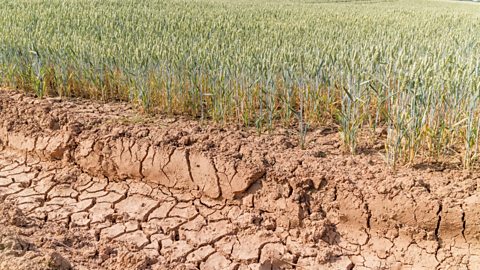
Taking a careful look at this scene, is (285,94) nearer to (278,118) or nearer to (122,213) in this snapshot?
(278,118)

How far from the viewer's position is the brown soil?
8.87 ft

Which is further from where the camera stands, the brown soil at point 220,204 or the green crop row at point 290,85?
the green crop row at point 290,85

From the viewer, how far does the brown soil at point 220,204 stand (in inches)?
106

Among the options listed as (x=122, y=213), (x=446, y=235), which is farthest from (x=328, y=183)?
(x=122, y=213)

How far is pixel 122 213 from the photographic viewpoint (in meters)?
3.27

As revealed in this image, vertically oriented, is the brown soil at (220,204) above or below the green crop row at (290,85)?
below

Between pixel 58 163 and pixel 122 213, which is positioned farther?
pixel 58 163

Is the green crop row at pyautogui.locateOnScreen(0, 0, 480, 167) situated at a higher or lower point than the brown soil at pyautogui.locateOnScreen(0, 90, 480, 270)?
higher

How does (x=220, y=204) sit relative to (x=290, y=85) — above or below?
below

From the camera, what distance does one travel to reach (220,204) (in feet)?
10.7

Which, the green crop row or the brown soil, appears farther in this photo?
the green crop row

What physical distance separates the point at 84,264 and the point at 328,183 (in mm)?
1681

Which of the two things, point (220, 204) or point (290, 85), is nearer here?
point (220, 204)

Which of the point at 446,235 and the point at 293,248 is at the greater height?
the point at 446,235
